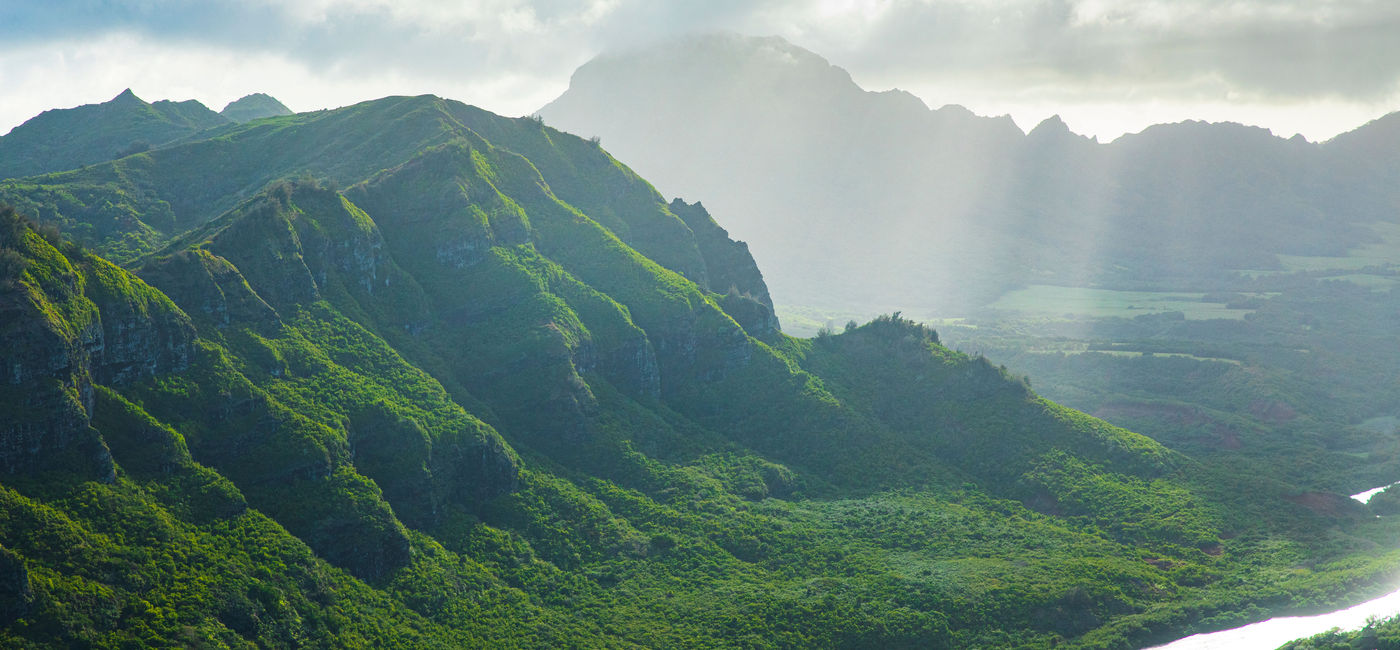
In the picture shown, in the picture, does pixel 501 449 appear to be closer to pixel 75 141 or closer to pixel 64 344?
pixel 64 344

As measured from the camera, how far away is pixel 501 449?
106 m

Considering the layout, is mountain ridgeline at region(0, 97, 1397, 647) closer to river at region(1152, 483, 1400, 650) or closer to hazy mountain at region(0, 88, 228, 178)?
river at region(1152, 483, 1400, 650)

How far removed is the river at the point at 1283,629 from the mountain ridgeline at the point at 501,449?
237cm

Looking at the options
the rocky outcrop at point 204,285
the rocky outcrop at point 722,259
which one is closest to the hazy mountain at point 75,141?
the rocky outcrop at point 204,285

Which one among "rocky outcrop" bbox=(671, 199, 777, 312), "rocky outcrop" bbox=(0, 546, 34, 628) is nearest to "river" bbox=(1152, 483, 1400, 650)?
"rocky outcrop" bbox=(671, 199, 777, 312)

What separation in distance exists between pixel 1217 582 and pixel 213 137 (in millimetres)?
184224

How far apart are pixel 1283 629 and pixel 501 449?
91.4 m

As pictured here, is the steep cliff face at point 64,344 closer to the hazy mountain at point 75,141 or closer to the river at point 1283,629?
the hazy mountain at point 75,141

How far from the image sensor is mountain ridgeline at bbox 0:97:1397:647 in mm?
75375

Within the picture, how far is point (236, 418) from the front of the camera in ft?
290

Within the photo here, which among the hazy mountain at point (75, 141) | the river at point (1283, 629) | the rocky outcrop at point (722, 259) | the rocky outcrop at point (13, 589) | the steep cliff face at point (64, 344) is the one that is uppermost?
the hazy mountain at point (75, 141)

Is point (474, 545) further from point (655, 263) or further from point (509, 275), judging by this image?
point (655, 263)

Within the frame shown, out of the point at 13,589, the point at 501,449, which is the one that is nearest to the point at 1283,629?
the point at 501,449

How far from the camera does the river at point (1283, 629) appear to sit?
326 ft
